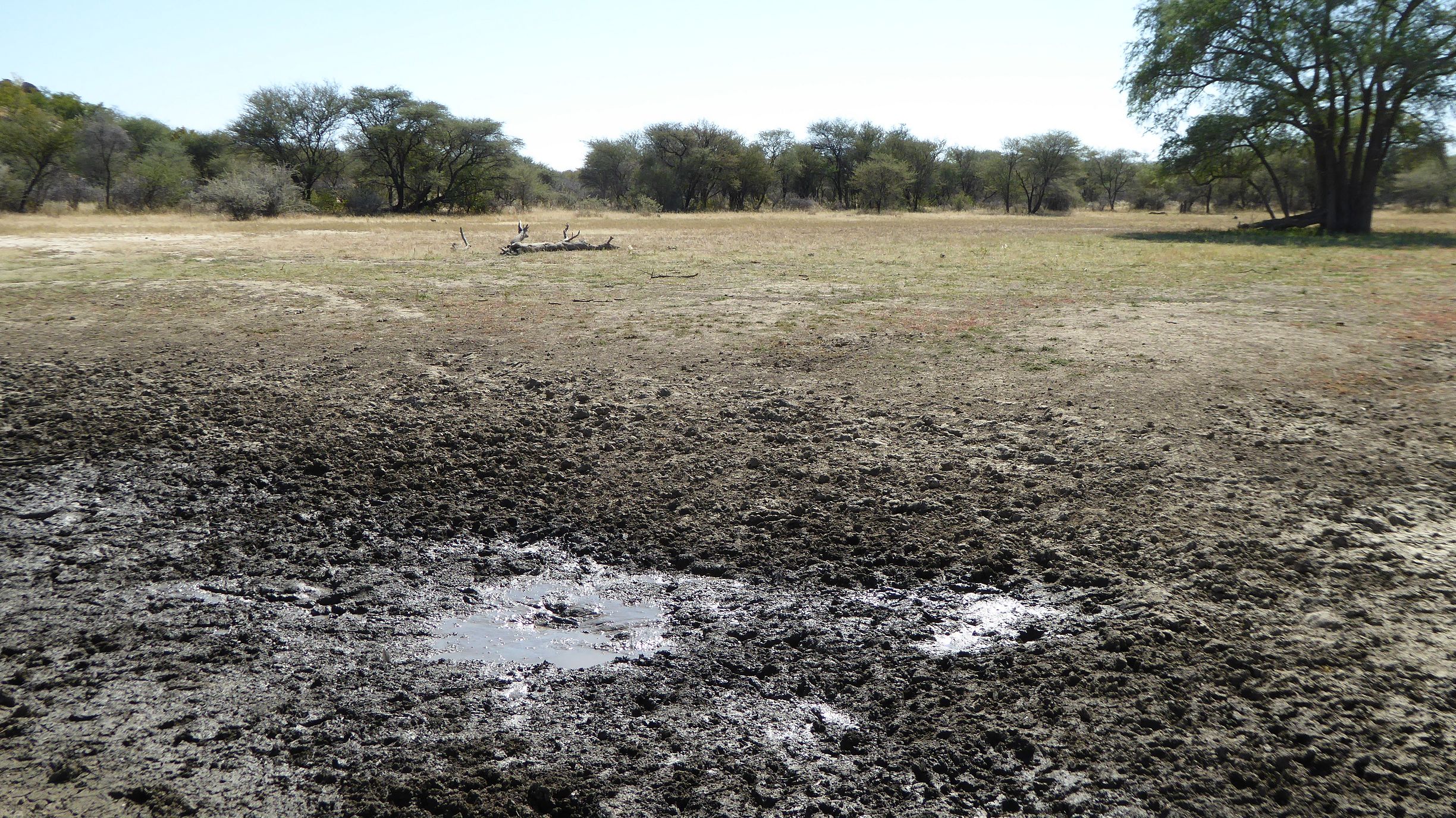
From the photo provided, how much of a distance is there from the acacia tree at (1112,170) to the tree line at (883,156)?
0.53 ft

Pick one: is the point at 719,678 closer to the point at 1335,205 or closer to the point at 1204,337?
the point at 1204,337

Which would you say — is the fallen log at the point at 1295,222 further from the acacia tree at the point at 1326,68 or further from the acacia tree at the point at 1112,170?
the acacia tree at the point at 1112,170

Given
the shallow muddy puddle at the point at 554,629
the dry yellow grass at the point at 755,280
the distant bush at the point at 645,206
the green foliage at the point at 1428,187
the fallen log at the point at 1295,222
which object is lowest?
the shallow muddy puddle at the point at 554,629

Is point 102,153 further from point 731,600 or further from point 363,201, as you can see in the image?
point 731,600

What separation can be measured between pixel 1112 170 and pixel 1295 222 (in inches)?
2255

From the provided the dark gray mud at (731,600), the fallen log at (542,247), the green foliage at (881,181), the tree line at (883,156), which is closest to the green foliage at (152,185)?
the tree line at (883,156)

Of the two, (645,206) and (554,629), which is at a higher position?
(645,206)

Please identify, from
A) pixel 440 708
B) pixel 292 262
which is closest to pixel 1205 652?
pixel 440 708

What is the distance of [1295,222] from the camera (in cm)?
2981

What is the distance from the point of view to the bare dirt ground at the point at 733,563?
3268 mm

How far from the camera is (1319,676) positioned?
374cm

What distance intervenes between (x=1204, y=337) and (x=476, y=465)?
788 cm

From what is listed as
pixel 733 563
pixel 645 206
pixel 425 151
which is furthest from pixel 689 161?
pixel 733 563

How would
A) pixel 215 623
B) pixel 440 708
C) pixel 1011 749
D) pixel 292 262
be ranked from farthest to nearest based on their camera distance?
pixel 292 262, pixel 215 623, pixel 440 708, pixel 1011 749
